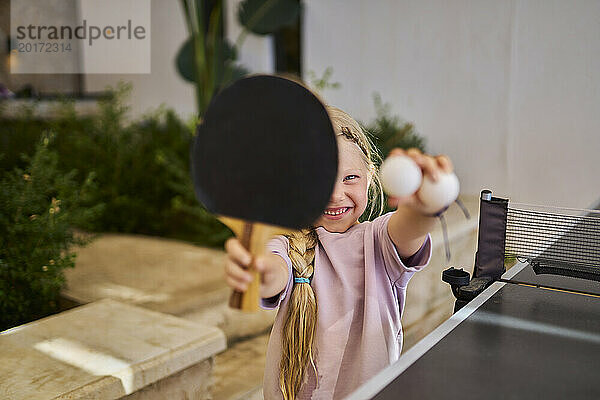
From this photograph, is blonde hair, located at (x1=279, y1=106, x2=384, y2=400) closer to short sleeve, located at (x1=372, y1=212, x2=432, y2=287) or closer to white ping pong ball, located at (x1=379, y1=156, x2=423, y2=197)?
short sleeve, located at (x1=372, y1=212, x2=432, y2=287)


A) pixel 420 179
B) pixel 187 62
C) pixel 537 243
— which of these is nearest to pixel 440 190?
pixel 420 179

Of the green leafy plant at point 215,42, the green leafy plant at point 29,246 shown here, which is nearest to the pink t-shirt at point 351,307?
the green leafy plant at point 29,246

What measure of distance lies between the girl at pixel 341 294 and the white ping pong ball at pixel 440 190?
0.27m

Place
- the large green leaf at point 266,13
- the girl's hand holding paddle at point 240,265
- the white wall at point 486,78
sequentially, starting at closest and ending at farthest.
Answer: the girl's hand holding paddle at point 240,265 < the white wall at point 486,78 < the large green leaf at point 266,13

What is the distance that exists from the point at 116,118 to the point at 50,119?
518 millimetres

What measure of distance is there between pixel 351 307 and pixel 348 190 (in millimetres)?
199

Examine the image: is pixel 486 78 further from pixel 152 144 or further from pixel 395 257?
pixel 395 257

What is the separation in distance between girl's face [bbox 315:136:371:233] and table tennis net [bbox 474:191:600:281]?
334mm

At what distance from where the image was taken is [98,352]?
5.01 ft

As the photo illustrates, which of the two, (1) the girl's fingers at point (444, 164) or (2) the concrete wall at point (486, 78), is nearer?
(1) the girl's fingers at point (444, 164)

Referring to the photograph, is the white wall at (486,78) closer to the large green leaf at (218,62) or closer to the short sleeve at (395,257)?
the large green leaf at (218,62)

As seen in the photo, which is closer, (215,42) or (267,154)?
(267,154)

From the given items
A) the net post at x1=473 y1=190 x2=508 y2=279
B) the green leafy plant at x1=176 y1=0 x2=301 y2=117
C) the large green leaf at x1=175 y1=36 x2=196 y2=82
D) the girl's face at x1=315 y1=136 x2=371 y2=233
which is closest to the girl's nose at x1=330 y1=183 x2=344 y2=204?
the girl's face at x1=315 y1=136 x2=371 y2=233

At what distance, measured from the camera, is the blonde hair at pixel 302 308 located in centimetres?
98
